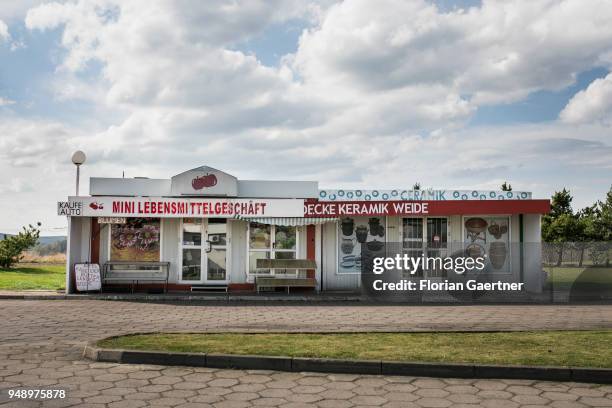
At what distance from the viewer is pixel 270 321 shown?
12.9 meters

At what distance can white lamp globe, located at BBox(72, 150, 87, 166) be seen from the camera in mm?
20641

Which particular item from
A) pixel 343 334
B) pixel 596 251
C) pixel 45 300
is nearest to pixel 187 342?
pixel 343 334

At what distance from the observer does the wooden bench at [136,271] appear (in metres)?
20.3

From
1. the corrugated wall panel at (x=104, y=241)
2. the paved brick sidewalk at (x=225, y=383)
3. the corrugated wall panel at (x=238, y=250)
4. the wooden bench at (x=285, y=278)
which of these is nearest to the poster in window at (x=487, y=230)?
the wooden bench at (x=285, y=278)

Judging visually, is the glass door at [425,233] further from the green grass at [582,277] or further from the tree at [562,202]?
the tree at [562,202]

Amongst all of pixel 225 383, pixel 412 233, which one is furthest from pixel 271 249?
pixel 225 383

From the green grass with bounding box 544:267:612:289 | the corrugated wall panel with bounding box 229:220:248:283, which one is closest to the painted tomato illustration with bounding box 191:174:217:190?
the corrugated wall panel with bounding box 229:220:248:283

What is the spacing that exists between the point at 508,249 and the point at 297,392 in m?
15.7

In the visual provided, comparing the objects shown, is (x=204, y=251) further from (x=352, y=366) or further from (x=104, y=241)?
(x=352, y=366)

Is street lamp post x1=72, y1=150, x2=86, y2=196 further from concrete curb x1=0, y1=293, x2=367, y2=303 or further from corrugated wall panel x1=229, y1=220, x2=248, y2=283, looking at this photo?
corrugated wall panel x1=229, y1=220, x2=248, y2=283

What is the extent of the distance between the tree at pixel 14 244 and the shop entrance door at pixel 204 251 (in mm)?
16501

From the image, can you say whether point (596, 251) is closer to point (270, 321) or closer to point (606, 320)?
point (606, 320)

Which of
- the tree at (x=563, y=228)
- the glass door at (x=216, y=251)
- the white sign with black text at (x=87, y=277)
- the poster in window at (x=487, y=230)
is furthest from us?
the tree at (x=563, y=228)

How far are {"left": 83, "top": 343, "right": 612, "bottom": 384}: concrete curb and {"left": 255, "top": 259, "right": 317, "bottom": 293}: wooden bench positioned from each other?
11.4 m
